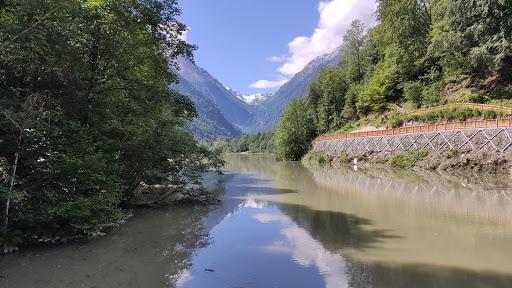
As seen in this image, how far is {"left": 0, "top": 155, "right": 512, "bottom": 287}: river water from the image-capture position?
17.8 ft

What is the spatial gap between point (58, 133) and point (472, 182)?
2189 centimetres

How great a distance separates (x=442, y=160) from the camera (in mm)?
24109

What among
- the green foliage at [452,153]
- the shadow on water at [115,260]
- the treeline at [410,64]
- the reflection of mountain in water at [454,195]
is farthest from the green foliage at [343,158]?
the shadow on water at [115,260]

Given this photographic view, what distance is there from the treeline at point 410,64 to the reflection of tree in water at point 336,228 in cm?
2795

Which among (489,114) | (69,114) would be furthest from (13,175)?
(489,114)

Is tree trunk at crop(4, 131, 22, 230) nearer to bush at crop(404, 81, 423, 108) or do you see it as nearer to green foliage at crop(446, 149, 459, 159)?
green foliage at crop(446, 149, 459, 159)

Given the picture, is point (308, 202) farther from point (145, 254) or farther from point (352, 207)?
point (145, 254)

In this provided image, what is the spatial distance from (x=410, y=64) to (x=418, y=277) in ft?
144

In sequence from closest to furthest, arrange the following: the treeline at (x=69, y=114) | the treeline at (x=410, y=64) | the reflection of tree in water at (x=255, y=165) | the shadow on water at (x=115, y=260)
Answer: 1. the shadow on water at (x=115, y=260)
2. the treeline at (x=69, y=114)
3. the treeline at (x=410, y=64)
4. the reflection of tree in water at (x=255, y=165)

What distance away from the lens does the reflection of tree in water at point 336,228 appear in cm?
750

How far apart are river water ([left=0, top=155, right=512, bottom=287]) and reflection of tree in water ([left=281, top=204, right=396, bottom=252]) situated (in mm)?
33

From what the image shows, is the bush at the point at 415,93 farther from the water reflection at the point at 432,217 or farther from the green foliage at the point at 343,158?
the water reflection at the point at 432,217

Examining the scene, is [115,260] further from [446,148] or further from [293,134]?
[293,134]

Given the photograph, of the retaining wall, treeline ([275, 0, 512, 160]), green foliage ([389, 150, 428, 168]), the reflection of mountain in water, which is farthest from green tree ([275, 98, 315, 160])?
the reflection of mountain in water
